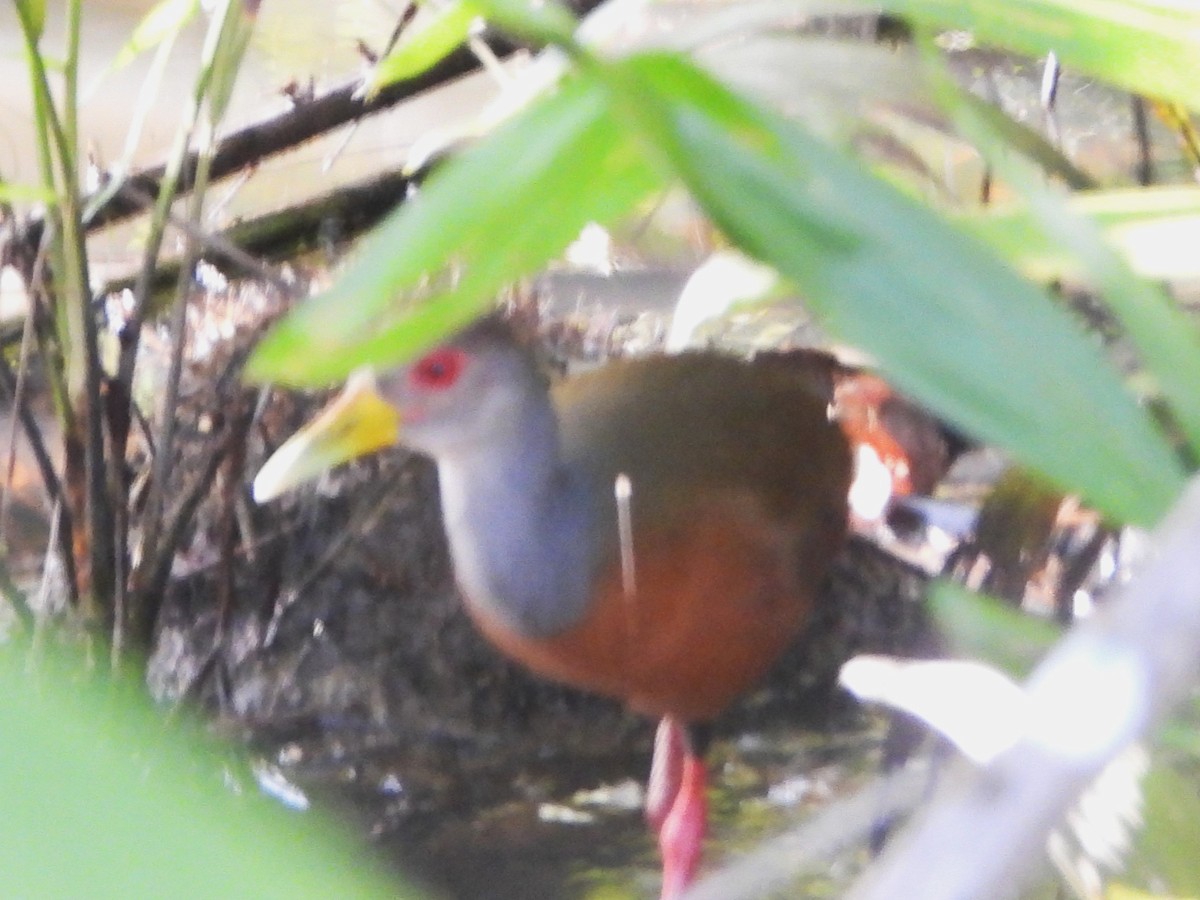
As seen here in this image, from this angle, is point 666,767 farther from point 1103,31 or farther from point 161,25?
point 1103,31

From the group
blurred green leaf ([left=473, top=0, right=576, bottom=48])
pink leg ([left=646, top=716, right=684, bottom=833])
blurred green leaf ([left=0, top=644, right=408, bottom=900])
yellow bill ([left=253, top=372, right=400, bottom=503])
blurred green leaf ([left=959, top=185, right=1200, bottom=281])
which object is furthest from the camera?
pink leg ([left=646, top=716, right=684, bottom=833])

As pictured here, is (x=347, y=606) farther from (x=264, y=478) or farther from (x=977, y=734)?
(x=977, y=734)

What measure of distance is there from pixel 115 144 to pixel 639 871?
1167mm

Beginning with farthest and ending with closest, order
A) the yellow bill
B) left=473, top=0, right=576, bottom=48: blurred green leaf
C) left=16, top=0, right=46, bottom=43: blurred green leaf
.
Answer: the yellow bill, left=16, top=0, right=46, bottom=43: blurred green leaf, left=473, top=0, right=576, bottom=48: blurred green leaf

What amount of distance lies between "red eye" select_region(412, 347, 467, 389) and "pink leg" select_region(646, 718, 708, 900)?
0.33 metres

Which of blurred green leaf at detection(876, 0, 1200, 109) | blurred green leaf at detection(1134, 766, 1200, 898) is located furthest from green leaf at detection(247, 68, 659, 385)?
blurred green leaf at detection(1134, 766, 1200, 898)

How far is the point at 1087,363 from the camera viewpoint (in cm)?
29

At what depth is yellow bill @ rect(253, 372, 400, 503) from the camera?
90 centimetres

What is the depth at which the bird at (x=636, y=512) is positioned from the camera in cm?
97

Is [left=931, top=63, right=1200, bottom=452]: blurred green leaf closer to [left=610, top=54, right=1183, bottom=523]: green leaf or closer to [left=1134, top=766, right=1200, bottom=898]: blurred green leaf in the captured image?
[left=610, top=54, right=1183, bottom=523]: green leaf

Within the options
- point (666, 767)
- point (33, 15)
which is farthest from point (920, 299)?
point (666, 767)

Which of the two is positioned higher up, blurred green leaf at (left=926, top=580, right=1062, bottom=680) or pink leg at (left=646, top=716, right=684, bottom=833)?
blurred green leaf at (left=926, top=580, right=1062, bottom=680)

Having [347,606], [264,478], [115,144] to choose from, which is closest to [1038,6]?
[264,478]

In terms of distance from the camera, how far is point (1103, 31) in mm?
342
